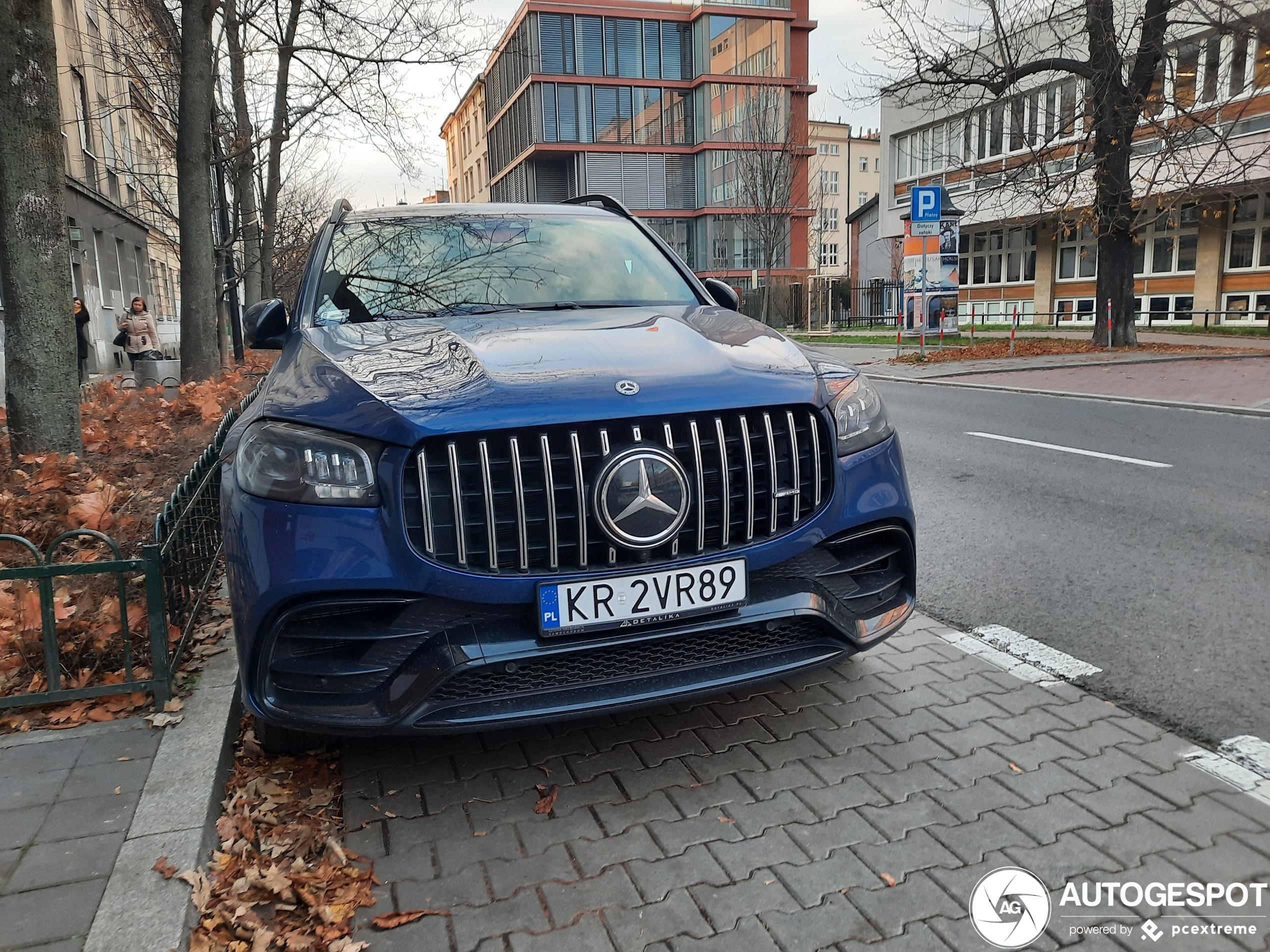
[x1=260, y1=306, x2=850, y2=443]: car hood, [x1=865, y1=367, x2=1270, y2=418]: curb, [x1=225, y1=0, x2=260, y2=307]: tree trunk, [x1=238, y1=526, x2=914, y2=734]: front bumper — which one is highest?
[x1=225, y1=0, x2=260, y2=307]: tree trunk

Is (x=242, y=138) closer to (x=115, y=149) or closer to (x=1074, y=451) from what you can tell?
(x=115, y=149)

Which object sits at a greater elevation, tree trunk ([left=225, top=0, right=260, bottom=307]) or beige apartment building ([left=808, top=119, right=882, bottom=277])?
beige apartment building ([left=808, top=119, right=882, bottom=277])

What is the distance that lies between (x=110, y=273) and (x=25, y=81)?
80.9 ft

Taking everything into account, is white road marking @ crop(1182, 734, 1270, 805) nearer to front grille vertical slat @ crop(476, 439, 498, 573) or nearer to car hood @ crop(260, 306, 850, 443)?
car hood @ crop(260, 306, 850, 443)

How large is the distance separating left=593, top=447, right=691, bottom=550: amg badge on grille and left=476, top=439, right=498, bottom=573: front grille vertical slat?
0.27m

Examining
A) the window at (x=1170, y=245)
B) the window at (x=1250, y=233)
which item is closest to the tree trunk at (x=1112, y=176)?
the window at (x=1250, y=233)

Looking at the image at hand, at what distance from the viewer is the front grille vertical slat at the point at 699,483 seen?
273 cm

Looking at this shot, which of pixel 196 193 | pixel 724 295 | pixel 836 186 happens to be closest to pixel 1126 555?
pixel 724 295

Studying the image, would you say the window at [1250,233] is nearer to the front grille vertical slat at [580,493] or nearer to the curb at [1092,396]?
the curb at [1092,396]

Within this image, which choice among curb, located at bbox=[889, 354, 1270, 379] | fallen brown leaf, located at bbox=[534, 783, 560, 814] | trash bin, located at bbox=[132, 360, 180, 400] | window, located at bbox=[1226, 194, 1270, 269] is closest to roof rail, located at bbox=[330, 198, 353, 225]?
fallen brown leaf, located at bbox=[534, 783, 560, 814]

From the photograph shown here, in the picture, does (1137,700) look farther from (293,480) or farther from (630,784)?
(293,480)

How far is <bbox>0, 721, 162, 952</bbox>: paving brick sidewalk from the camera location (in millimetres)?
2221

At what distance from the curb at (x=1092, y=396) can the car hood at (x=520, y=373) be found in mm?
7795

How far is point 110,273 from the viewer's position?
28.4m
